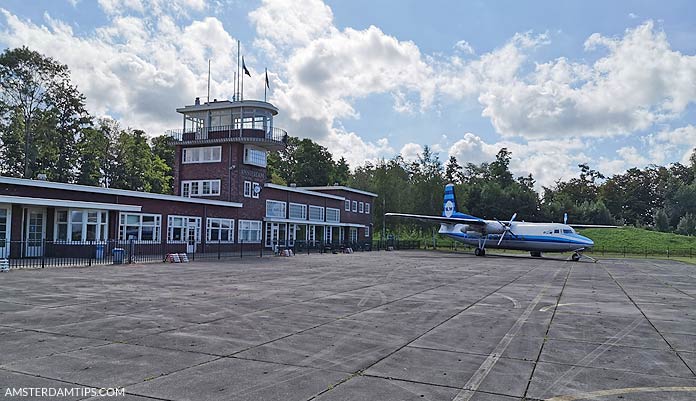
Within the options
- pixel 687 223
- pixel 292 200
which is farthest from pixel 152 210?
pixel 687 223

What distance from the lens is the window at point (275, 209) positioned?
43938mm

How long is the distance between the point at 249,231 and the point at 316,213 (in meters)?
10.6

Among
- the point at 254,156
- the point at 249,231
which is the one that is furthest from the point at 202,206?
the point at 254,156

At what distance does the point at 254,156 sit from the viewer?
4166 centimetres

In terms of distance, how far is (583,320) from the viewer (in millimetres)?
10641

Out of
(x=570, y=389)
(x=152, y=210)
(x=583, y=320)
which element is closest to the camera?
(x=570, y=389)

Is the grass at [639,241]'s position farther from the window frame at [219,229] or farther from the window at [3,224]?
the window at [3,224]

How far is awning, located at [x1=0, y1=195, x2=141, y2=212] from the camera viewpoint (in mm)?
23219

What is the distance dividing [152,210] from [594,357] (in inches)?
1147

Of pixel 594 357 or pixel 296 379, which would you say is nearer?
pixel 296 379

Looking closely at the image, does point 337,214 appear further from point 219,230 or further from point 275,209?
point 219,230

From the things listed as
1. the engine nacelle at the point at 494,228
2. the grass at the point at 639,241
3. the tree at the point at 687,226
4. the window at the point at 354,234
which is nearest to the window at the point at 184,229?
the engine nacelle at the point at 494,228

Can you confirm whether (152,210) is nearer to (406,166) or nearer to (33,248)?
(33,248)

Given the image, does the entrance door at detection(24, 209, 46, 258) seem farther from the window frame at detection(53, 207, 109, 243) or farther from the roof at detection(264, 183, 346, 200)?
the roof at detection(264, 183, 346, 200)
